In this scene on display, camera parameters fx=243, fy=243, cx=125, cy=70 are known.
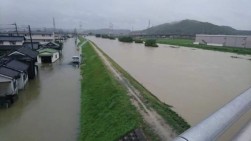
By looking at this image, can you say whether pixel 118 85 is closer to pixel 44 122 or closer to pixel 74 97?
pixel 74 97

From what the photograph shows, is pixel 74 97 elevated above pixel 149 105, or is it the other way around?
pixel 149 105

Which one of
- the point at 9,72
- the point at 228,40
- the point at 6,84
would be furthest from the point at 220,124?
the point at 228,40

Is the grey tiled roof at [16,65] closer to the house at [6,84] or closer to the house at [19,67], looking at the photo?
the house at [19,67]

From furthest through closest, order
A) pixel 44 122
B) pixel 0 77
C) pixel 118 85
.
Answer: pixel 118 85
pixel 0 77
pixel 44 122

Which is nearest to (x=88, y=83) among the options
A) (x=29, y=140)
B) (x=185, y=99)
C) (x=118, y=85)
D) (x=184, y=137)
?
(x=118, y=85)

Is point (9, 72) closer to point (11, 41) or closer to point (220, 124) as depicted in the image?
point (220, 124)
